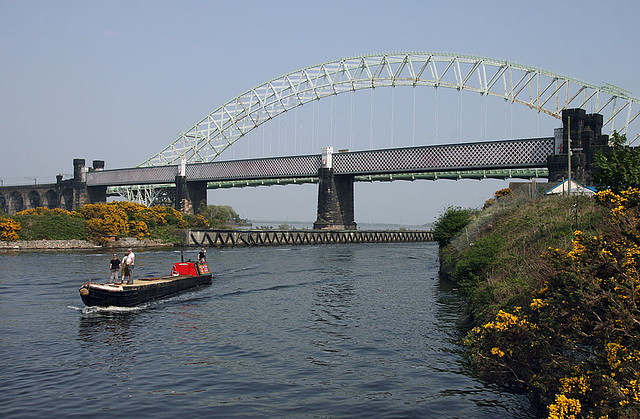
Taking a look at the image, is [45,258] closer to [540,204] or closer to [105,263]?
[105,263]

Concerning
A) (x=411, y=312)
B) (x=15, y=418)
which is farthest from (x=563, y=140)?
(x=15, y=418)

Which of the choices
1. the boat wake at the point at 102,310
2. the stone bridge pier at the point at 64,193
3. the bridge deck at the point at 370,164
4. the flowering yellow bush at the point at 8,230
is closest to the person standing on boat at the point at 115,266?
the boat wake at the point at 102,310

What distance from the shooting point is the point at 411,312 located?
2888cm

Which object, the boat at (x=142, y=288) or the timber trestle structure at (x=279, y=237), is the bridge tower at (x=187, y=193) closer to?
the timber trestle structure at (x=279, y=237)

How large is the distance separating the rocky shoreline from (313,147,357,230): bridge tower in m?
30.0

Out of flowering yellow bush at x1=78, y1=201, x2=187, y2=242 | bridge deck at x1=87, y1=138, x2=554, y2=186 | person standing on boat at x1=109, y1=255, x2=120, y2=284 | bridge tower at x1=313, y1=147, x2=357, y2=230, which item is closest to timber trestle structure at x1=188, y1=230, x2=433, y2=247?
bridge tower at x1=313, y1=147, x2=357, y2=230

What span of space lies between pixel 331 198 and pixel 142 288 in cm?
7413

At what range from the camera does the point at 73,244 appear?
246ft

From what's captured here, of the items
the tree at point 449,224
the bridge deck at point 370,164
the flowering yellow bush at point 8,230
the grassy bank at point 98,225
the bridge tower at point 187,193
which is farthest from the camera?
the bridge tower at point 187,193

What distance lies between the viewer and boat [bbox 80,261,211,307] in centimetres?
2852

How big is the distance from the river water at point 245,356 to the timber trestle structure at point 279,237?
46257mm

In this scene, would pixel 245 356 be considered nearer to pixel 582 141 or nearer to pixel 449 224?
pixel 449 224

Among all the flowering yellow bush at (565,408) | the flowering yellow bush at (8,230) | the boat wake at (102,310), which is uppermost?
the flowering yellow bush at (8,230)

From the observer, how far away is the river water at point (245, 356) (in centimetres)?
1529
